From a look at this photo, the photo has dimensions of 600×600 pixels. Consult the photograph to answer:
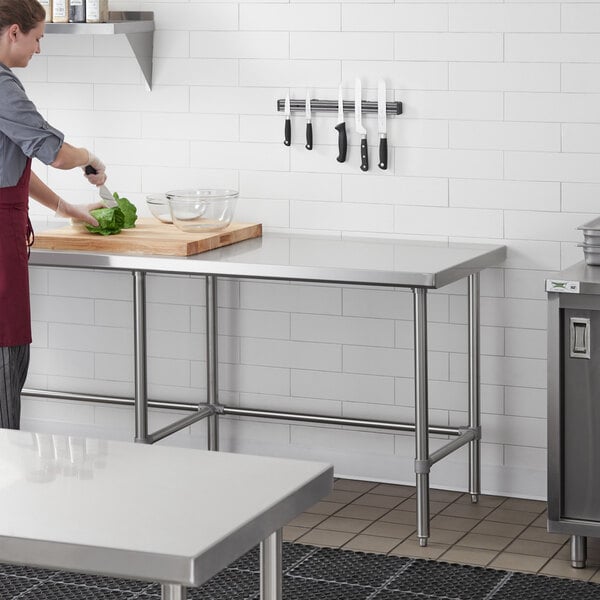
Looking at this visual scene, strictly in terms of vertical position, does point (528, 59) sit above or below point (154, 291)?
above

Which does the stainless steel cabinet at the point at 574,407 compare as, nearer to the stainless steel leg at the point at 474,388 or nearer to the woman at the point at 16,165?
the stainless steel leg at the point at 474,388

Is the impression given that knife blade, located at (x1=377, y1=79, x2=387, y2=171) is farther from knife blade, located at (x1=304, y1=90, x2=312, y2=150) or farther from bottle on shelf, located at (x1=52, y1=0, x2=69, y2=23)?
bottle on shelf, located at (x1=52, y1=0, x2=69, y2=23)

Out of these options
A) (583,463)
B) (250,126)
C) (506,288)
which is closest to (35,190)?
(250,126)

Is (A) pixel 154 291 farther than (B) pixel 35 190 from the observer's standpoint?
Yes

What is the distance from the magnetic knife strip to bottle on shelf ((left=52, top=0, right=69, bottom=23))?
36.1 inches

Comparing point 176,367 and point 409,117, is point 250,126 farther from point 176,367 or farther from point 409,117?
point 176,367

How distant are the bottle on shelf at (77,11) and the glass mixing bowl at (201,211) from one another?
2.67 feet

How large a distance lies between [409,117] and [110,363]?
174 centimetres

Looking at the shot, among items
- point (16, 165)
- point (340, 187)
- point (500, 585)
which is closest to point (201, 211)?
point (340, 187)

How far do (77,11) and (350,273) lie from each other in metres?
1.66

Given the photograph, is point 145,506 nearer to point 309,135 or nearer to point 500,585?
point 500,585

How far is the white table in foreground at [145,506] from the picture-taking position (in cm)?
195

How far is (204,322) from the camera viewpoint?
17.7 ft

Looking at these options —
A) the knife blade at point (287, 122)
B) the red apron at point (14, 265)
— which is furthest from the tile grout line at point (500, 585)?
the knife blade at point (287, 122)
